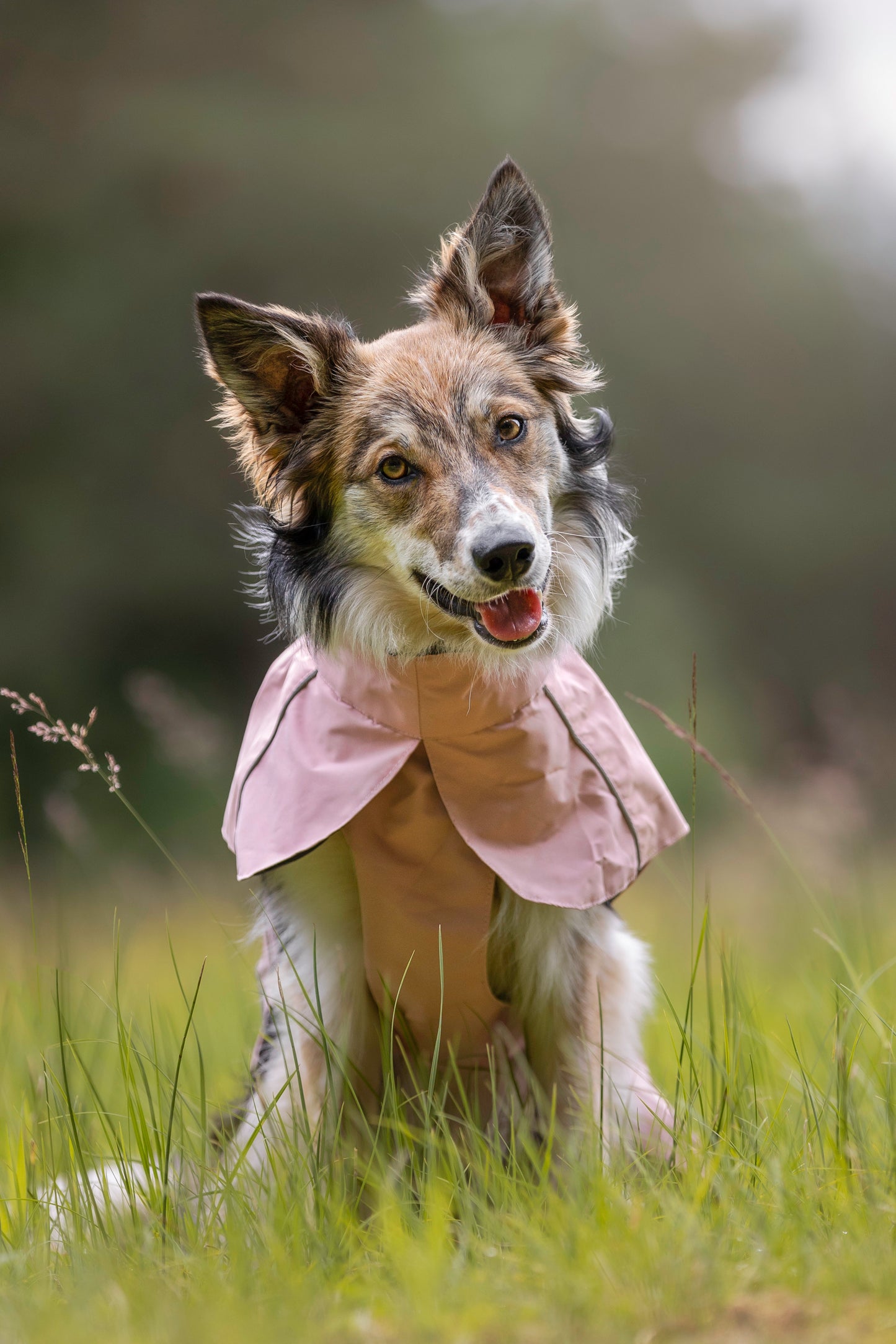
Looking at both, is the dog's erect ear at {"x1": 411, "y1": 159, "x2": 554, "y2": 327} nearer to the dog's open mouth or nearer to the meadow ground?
the dog's open mouth

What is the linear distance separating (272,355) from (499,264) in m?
0.72

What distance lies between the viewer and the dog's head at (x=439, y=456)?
279 centimetres

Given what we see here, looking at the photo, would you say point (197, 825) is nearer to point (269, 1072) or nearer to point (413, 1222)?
point (269, 1072)

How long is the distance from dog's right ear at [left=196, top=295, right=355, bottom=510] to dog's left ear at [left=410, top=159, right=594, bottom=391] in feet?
1.06

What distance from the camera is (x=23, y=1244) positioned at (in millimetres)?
2287

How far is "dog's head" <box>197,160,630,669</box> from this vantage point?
9.15ft

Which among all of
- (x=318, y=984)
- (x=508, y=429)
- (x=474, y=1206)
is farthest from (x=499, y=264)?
(x=474, y=1206)

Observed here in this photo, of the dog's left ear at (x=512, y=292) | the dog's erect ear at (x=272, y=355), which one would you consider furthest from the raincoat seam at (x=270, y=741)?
the dog's left ear at (x=512, y=292)

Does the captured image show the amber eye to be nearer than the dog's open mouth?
No

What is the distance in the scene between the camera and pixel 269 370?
9.85 ft

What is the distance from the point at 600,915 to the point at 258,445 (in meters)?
1.58

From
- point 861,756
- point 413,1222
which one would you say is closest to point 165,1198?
point 413,1222

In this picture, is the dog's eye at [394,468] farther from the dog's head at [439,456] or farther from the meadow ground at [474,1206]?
the meadow ground at [474,1206]

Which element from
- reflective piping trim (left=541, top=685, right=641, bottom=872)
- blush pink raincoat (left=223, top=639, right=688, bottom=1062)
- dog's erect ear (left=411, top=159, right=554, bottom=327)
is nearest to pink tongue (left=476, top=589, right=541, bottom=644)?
blush pink raincoat (left=223, top=639, right=688, bottom=1062)
